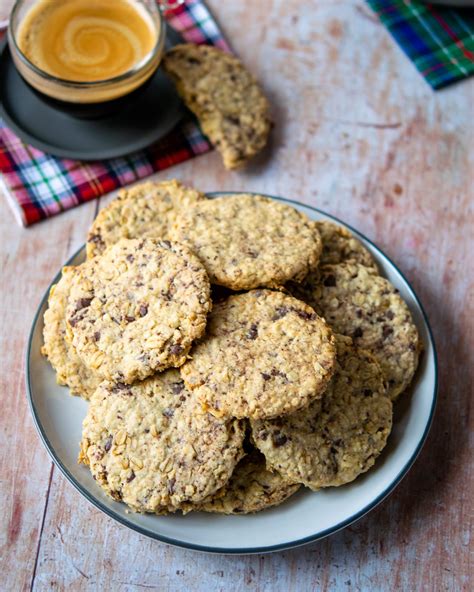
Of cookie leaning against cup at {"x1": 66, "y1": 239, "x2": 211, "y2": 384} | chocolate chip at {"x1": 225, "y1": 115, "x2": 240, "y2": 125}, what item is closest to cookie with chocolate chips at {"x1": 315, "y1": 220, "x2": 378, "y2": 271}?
cookie leaning against cup at {"x1": 66, "y1": 239, "x2": 211, "y2": 384}

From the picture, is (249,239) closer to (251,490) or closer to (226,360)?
(226,360)

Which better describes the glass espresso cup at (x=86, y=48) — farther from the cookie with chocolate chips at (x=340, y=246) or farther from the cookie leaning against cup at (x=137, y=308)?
the cookie with chocolate chips at (x=340, y=246)

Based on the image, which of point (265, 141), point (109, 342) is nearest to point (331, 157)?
point (265, 141)

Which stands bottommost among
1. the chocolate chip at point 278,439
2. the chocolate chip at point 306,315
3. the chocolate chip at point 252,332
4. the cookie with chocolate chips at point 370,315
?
the cookie with chocolate chips at point 370,315

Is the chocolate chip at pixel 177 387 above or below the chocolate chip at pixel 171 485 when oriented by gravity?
above

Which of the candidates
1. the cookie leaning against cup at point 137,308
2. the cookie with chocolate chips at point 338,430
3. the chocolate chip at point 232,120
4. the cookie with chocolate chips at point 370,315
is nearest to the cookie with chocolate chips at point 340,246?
the cookie with chocolate chips at point 370,315

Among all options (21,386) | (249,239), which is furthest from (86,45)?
(21,386)
